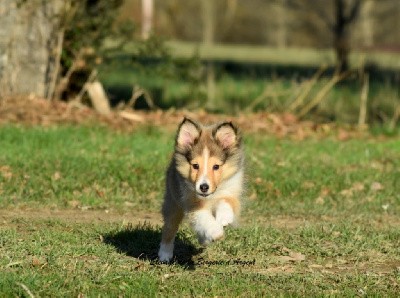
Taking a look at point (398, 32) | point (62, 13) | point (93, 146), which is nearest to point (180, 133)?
point (93, 146)

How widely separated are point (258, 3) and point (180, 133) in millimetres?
54844

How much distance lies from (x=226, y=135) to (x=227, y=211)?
0.63 meters

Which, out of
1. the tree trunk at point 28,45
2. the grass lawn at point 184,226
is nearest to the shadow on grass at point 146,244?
the grass lawn at point 184,226

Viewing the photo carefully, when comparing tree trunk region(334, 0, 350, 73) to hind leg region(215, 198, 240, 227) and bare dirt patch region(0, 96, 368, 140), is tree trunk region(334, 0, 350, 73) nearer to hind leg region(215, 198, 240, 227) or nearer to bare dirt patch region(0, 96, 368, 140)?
bare dirt patch region(0, 96, 368, 140)

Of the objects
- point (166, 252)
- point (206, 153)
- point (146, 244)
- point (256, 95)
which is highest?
point (206, 153)

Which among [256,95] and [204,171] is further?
[256,95]

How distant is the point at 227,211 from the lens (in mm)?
7949

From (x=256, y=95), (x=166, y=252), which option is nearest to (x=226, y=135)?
(x=166, y=252)

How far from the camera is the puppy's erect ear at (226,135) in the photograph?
8.16m

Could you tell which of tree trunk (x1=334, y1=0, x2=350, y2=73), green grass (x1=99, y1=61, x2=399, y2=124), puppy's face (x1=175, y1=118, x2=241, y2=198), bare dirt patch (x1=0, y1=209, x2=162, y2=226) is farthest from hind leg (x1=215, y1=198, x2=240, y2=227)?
tree trunk (x1=334, y1=0, x2=350, y2=73)

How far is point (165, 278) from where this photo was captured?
796 centimetres

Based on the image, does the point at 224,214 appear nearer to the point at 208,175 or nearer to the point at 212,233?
the point at 212,233

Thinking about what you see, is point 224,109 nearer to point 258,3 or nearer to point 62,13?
point 62,13

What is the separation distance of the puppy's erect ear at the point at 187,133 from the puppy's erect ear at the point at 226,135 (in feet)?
0.49
